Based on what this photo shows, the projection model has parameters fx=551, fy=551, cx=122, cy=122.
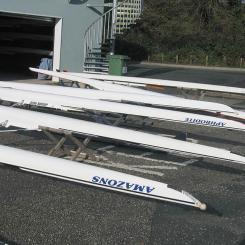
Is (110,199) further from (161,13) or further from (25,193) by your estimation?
(161,13)

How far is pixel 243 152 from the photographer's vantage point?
9.80m

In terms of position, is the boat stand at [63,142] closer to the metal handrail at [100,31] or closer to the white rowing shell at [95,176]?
the white rowing shell at [95,176]

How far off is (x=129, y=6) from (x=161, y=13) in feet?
9.30

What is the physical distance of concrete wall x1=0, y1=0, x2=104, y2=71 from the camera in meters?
18.5

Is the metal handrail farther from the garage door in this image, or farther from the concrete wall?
the garage door

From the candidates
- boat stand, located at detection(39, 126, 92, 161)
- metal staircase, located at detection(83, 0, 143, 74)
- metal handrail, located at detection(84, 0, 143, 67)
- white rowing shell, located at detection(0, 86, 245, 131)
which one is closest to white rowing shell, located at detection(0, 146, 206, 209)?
boat stand, located at detection(39, 126, 92, 161)

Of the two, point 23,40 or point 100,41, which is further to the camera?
point 23,40

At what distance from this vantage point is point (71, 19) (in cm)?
1948

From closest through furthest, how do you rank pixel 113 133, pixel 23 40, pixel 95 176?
pixel 95 176 < pixel 113 133 < pixel 23 40

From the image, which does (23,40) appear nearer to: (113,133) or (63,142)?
(63,142)

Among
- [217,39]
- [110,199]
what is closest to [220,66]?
[217,39]

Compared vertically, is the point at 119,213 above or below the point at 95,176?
below

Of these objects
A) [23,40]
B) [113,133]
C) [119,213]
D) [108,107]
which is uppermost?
[23,40]

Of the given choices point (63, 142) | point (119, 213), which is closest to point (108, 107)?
point (63, 142)
